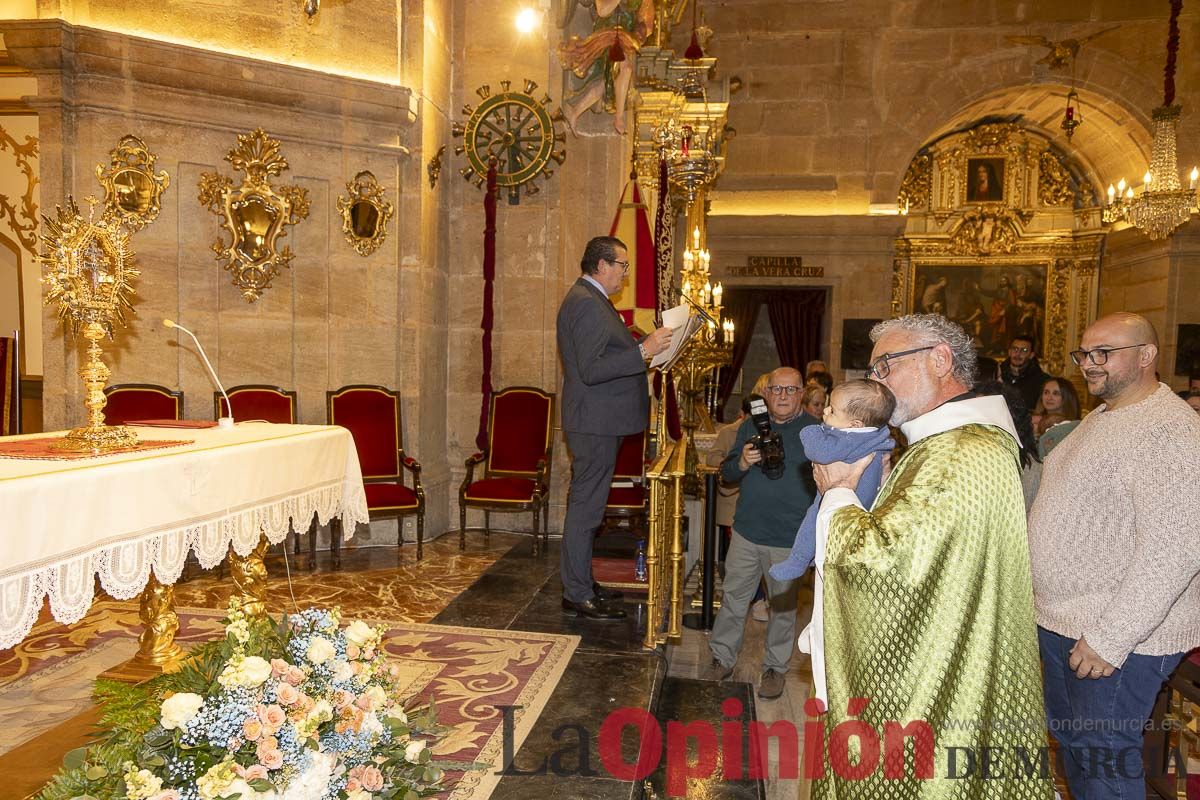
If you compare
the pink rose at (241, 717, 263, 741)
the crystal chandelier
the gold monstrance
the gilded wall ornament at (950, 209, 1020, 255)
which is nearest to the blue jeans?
the pink rose at (241, 717, 263, 741)

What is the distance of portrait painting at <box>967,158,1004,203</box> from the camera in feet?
50.1

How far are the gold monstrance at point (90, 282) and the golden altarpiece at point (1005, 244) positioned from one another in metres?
13.7

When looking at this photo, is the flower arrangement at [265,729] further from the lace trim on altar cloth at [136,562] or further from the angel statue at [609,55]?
the angel statue at [609,55]

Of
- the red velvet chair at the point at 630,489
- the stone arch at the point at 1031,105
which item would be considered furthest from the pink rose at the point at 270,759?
the stone arch at the point at 1031,105

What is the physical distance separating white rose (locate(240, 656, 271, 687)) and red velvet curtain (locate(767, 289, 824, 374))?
43.9 ft

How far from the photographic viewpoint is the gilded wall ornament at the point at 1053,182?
15242 millimetres

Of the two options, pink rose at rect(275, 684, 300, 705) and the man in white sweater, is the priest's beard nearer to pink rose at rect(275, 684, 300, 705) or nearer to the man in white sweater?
the man in white sweater

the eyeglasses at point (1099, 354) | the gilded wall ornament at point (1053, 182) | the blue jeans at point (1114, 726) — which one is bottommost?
the blue jeans at point (1114, 726)

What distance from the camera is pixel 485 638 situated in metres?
4.44

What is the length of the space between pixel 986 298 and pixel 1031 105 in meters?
3.57

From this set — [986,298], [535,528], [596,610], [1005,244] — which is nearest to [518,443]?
[535,528]

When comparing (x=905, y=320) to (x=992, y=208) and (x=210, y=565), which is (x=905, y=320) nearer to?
(x=210, y=565)

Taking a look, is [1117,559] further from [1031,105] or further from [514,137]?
[1031,105]

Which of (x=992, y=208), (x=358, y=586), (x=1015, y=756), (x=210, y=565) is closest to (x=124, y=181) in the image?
(x=358, y=586)
